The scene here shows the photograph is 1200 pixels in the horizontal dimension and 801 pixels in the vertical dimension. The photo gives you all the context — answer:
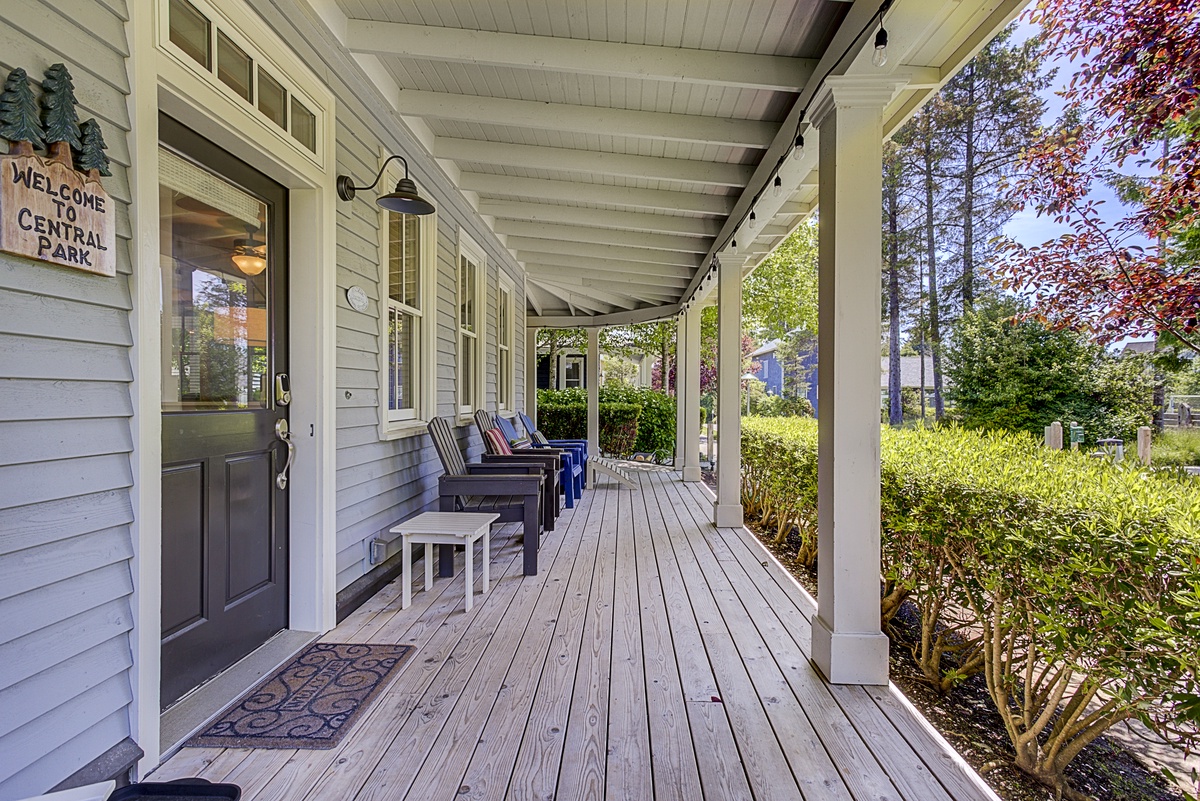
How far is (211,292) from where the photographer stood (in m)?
2.12

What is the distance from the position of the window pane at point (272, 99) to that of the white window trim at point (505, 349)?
389 centimetres

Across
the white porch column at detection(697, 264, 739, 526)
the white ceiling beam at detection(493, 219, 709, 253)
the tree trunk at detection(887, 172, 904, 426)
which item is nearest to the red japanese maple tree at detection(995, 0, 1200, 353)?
the white porch column at detection(697, 264, 739, 526)

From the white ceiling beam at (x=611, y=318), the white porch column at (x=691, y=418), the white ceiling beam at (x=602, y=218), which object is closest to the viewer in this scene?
the white ceiling beam at (x=602, y=218)

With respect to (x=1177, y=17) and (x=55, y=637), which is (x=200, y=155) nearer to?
(x=55, y=637)

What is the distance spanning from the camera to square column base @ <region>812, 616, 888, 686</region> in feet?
7.36

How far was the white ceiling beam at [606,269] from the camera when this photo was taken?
660 centimetres

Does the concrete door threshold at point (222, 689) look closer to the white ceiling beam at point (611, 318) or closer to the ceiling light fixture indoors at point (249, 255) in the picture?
the ceiling light fixture indoors at point (249, 255)

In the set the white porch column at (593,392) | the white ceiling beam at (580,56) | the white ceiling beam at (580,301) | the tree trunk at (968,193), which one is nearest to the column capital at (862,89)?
the white ceiling beam at (580,56)

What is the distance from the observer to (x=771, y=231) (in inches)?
192

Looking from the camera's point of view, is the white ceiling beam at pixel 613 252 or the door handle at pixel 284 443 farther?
the white ceiling beam at pixel 613 252

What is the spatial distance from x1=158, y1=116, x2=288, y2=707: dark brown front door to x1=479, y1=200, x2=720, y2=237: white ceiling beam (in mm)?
2834

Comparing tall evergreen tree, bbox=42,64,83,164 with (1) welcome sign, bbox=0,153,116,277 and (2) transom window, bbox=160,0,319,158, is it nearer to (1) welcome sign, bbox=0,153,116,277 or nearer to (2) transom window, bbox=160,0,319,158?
(1) welcome sign, bbox=0,153,116,277

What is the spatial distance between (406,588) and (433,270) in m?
2.17

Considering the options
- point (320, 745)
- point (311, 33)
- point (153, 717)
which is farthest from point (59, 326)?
point (311, 33)
